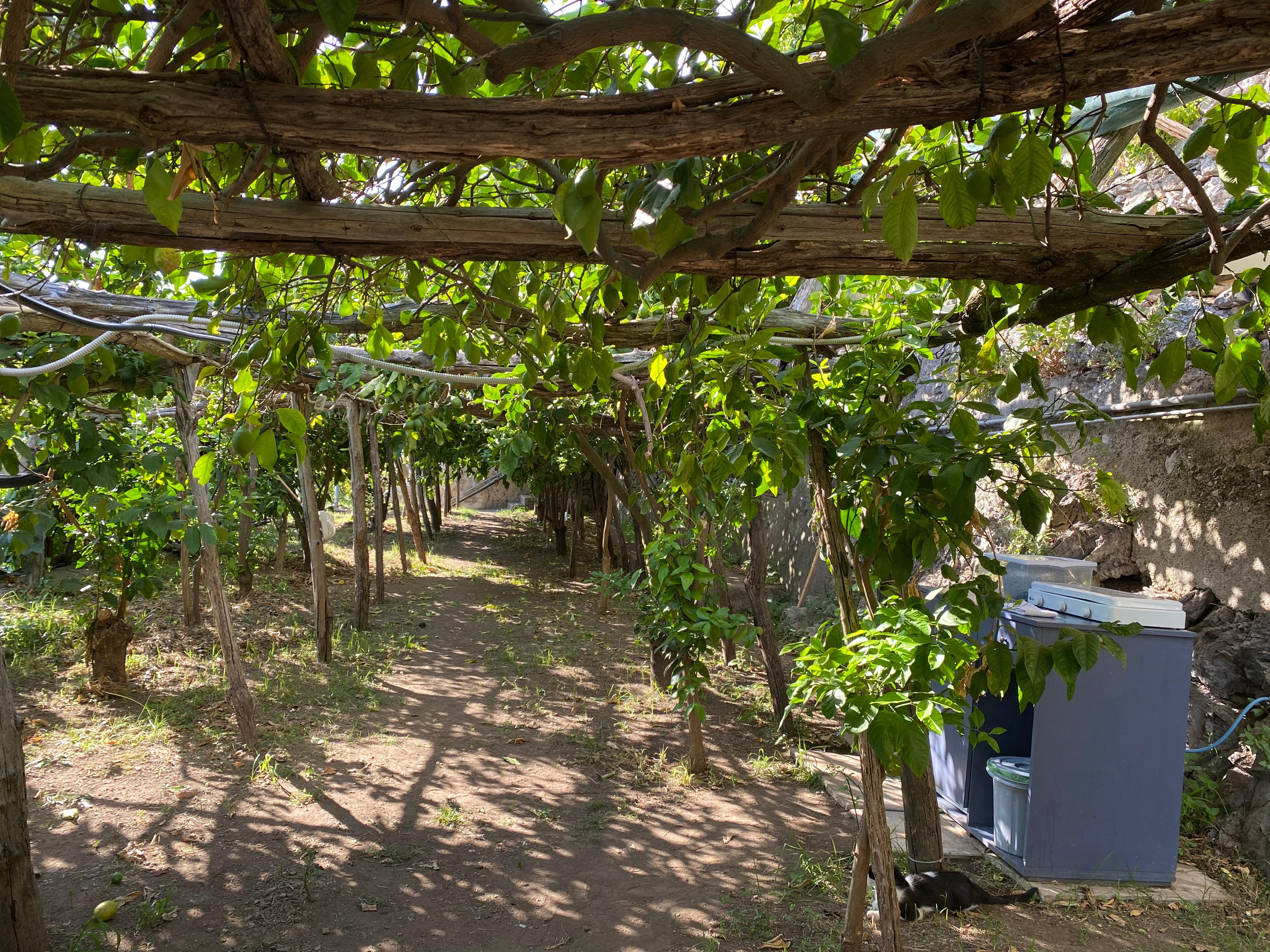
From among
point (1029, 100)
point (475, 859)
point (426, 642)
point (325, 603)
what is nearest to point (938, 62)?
point (1029, 100)

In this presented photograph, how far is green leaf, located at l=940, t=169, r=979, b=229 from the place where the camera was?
1.25 metres

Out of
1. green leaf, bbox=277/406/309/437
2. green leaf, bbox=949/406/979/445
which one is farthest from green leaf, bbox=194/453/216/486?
green leaf, bbox=949/406/979/445

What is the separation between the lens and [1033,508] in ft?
6.07

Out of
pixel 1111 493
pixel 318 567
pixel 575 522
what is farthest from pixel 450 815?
pixel 575 522

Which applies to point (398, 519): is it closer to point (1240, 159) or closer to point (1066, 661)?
point (1066, 661)

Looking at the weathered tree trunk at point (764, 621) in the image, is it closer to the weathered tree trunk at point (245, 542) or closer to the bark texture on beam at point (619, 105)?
the bark texture on beam at point (619, 105)

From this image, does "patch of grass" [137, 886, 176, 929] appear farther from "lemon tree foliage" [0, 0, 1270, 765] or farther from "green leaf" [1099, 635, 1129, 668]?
"green leaf" [1099, 635, 1129, 668]

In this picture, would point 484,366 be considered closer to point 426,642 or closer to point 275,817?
point 275,817

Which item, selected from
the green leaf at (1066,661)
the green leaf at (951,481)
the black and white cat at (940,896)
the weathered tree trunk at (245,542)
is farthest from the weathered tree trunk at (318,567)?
the green leaf at (1066,661)

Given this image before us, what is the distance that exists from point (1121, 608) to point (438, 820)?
3.32m

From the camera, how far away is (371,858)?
3.76m

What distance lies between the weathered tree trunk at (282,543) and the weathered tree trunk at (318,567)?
10.7 ft

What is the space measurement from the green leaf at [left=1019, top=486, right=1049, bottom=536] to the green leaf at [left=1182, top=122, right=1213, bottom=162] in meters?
0.71

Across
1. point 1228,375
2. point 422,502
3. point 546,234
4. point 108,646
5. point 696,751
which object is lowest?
point 696,751
